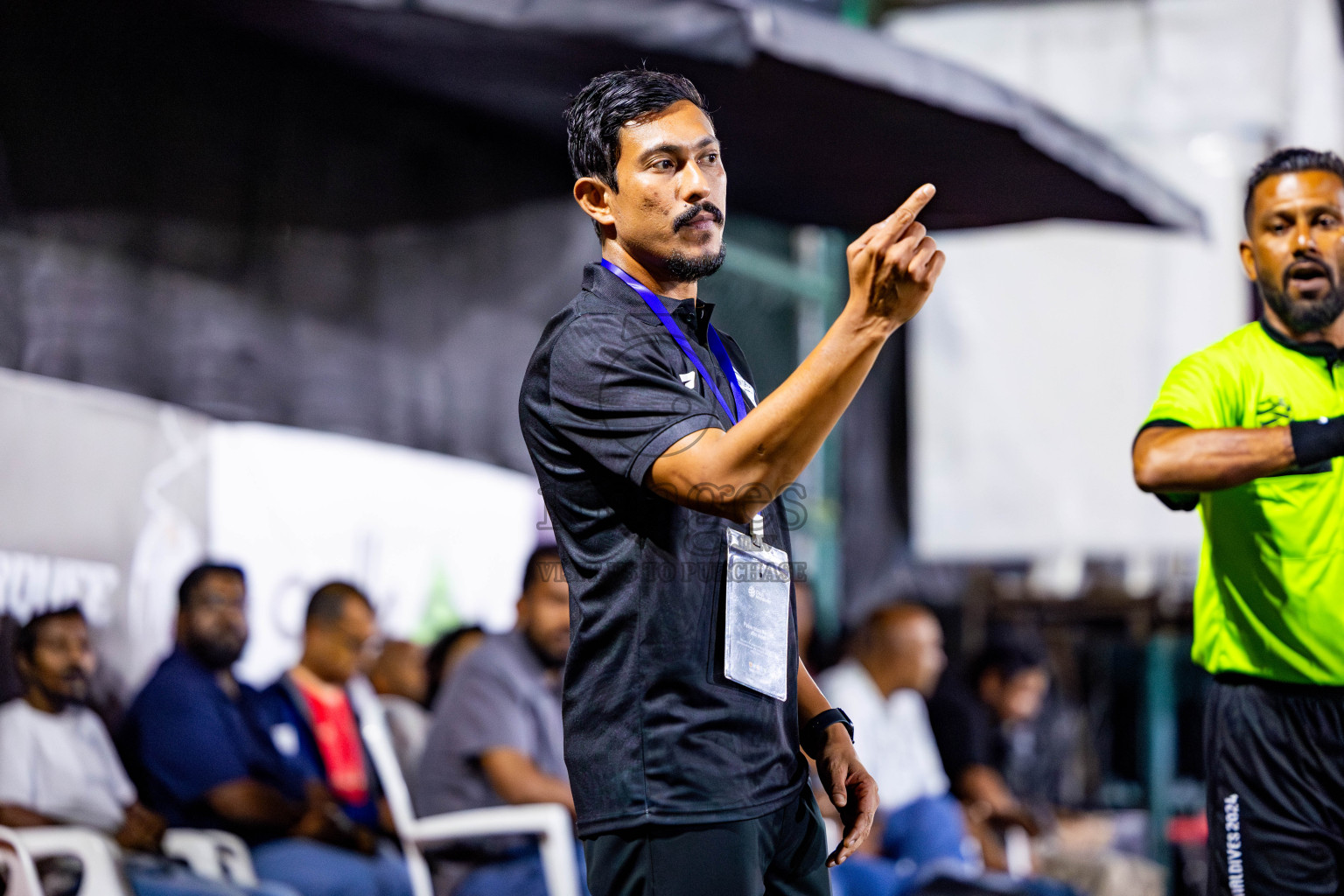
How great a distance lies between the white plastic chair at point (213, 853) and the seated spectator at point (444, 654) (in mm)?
1372

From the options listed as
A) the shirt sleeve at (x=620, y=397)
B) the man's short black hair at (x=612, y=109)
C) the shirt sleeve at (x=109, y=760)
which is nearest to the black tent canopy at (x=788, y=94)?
the shirt sleeve at (x=109, y=760)

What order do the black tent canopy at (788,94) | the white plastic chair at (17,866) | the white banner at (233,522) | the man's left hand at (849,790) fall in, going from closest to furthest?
the man's left hand at (849,790) → the white plastic chair at (17,866) → the white banner at (233,522) → the black tent canopy at (788,94)

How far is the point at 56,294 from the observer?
12.9ft

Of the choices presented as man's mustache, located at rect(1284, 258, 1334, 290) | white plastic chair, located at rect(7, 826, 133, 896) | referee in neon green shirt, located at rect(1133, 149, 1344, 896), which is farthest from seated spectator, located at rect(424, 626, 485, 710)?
man's mustache, located at rect(1284, 258, 1334, 290)

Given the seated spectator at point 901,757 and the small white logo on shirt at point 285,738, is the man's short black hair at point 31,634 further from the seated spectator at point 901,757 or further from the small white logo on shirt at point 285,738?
the seated spectator at point 901,757

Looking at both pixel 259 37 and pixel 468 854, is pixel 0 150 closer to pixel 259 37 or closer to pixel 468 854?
pixel 259 37

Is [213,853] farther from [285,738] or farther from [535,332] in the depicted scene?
[535,332]

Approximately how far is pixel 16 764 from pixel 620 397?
257 centimetres

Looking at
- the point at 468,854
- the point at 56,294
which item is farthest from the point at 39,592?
the point at 468,854

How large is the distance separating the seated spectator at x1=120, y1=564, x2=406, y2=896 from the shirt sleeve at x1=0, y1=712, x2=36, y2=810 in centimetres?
36

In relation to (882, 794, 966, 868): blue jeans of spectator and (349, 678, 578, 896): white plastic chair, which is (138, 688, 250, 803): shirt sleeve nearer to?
(349, 678, 578, 896): white plastic chair

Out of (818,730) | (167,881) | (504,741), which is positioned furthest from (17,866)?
(818,730)


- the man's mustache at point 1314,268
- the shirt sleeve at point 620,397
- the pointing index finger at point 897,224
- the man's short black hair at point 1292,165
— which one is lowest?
the shirt sleeve at point 620,397

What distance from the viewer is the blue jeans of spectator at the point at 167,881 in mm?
3840
